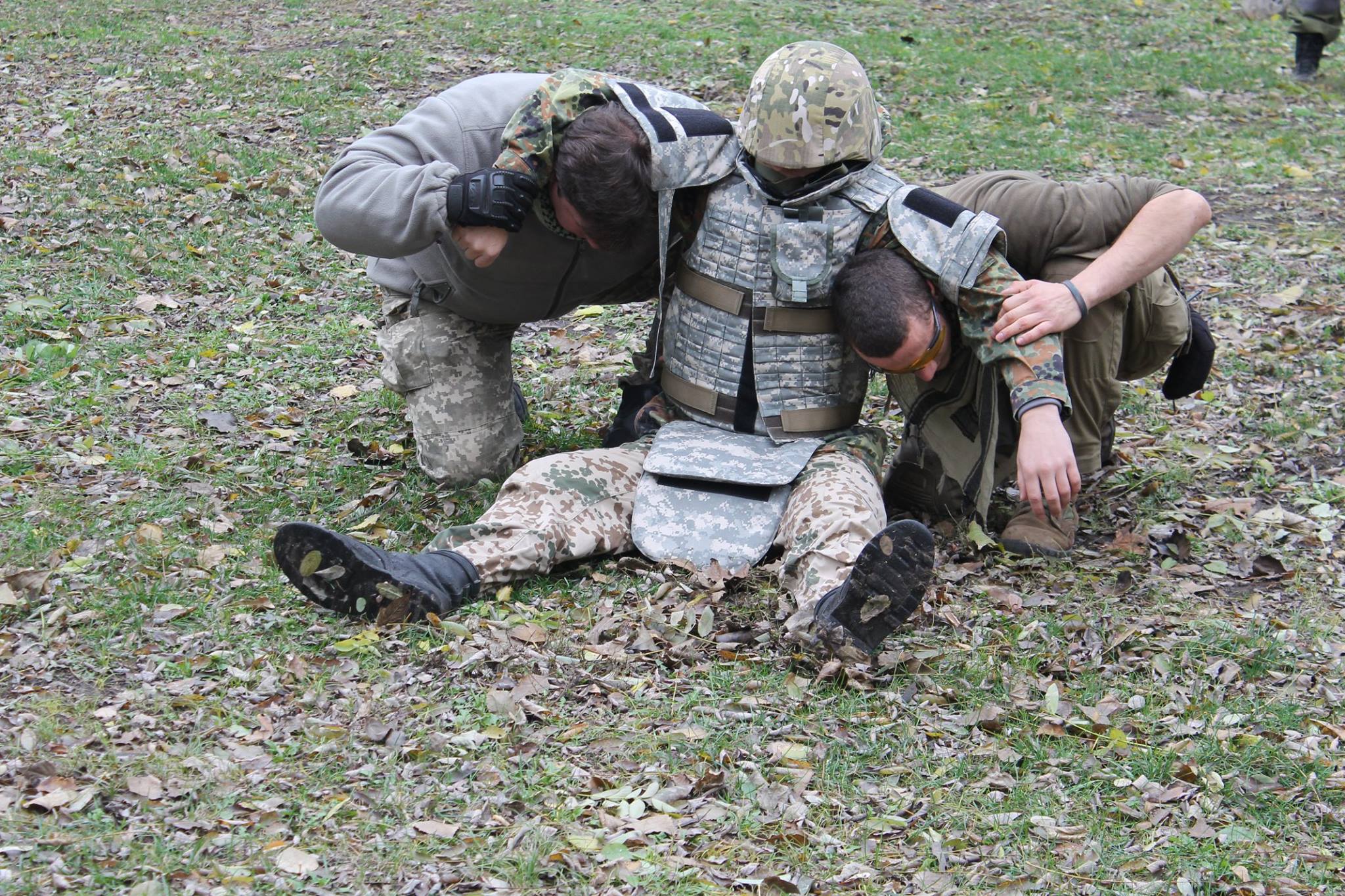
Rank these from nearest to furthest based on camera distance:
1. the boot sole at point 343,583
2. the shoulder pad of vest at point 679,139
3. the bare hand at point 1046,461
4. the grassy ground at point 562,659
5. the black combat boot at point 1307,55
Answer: the grassy ground at point 562,659 < the boot sole at point 343,583 < the bare hand at point 1046,461 < the shoulder pad of vest at point 679,139 < the black combat boot at point 1307,55

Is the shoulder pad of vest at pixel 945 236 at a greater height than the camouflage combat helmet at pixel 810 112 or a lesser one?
lesser

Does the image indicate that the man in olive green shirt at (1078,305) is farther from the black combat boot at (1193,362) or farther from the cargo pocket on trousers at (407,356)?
the cargo pocket on trousers at (407,356)

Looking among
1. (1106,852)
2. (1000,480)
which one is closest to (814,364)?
(1000,480)

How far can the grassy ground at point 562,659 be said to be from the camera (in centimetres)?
265

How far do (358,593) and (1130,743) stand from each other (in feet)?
6.45

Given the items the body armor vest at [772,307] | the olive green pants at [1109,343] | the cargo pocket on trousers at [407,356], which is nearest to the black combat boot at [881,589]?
the body armor vest at [772,307]

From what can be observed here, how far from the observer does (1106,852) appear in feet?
8.82

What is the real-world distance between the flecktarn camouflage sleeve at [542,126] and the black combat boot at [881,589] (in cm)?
147

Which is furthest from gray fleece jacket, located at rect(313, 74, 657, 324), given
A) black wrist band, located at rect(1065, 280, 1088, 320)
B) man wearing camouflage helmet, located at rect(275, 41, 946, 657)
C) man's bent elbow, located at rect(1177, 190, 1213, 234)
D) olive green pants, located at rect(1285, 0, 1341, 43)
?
olive green pants, located at rect(1285, 0, 1341, 43)

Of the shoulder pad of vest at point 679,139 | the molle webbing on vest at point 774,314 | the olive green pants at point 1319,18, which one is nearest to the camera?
the shoulder pad of vest at point 679,139

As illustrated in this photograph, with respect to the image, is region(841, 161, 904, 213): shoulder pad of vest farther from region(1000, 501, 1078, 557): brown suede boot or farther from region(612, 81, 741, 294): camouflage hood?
region(1000, 501, 1078, 557): brown suede boot

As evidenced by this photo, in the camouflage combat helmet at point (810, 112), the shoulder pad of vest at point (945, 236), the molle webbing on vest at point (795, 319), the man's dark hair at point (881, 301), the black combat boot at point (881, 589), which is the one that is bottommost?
the black combat boot at point (881, 589)

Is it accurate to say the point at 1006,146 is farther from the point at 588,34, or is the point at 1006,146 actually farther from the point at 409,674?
the point at 409,674

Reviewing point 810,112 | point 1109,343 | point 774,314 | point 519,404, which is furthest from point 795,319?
point 519,404
